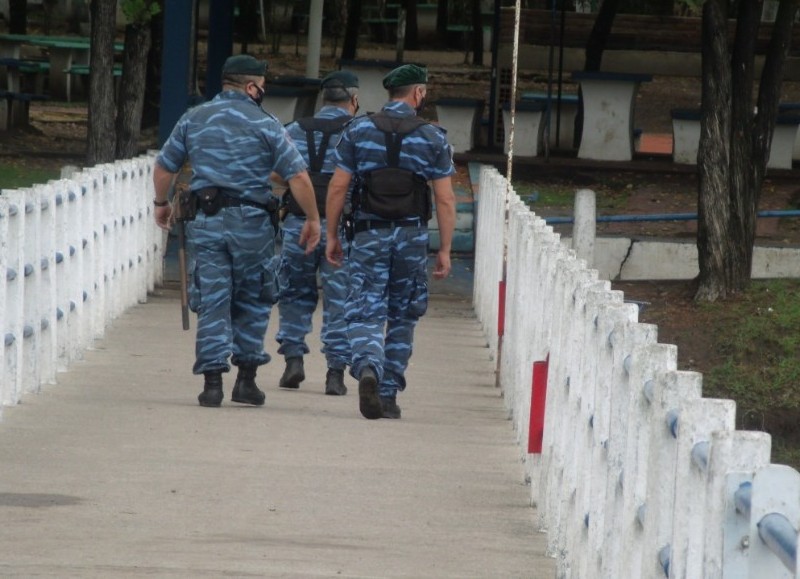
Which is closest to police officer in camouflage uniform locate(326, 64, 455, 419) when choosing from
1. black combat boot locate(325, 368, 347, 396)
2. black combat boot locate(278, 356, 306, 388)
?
black combat boot locate(325, 368, 347, 396)

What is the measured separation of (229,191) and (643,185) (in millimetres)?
13833

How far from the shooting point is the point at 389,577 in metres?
5.91

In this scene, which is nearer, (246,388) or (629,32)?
(246,388)

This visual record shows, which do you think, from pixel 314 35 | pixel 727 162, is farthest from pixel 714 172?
pixel 314 35

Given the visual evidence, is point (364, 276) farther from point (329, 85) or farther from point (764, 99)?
point (764, 99)

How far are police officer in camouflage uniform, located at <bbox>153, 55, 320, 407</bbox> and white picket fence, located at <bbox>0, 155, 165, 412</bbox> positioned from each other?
0.82 metres

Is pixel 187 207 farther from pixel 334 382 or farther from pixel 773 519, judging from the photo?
pixel 773 519

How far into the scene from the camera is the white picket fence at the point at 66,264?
360 inches

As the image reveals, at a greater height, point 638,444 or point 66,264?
point 638,444

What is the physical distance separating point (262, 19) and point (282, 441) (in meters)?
37.1

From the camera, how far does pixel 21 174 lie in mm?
22109

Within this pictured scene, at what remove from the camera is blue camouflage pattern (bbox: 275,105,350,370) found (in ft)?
33.5

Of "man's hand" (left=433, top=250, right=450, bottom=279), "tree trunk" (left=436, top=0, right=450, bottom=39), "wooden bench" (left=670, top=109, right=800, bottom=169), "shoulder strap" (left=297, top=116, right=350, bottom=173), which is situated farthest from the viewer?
"tree trunk" (left=436, top=0, right=450, bottom=39)

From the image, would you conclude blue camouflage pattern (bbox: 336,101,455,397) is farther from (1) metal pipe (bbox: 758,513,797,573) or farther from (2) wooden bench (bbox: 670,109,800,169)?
(2) wooden bench (bbox: 670,109,800,169)
